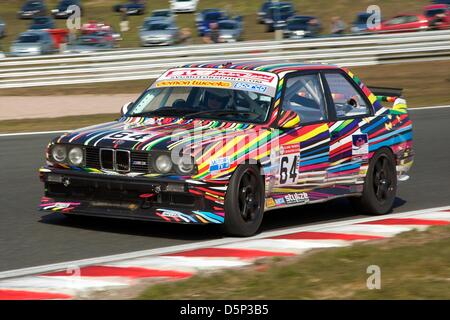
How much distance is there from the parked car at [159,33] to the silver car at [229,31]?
201 cm

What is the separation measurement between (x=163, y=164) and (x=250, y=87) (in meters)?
1.30

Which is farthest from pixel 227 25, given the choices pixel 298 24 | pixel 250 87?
pixel 250 87

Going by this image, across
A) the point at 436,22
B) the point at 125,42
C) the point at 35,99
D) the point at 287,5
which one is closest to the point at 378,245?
the point at 35,99

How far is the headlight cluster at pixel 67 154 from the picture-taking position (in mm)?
7953

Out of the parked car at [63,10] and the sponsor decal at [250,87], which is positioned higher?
the parked car at [63,10]

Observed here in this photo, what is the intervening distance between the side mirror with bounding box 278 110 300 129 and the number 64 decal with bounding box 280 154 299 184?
0.83 feet

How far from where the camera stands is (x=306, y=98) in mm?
8773

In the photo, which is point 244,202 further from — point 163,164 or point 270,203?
point 163,164

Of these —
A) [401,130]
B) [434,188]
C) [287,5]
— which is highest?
[287,5]

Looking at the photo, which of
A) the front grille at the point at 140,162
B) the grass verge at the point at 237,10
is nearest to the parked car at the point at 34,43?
the grass verge at the point at 237,10

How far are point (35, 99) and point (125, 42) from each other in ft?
59.6

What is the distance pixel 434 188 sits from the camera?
35.8 feet

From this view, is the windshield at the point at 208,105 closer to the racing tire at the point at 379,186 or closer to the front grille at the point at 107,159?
the front grille at the point at 107,159

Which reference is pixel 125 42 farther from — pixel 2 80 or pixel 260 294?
pixel 260 294
